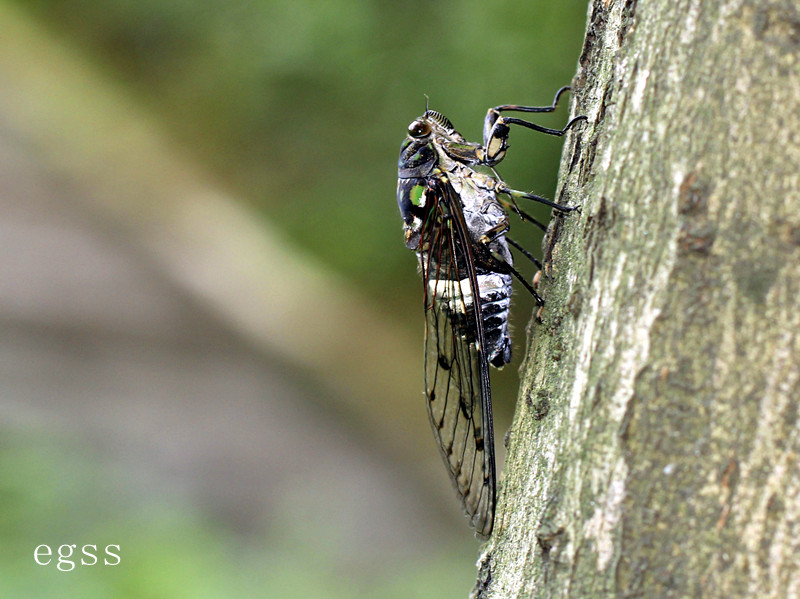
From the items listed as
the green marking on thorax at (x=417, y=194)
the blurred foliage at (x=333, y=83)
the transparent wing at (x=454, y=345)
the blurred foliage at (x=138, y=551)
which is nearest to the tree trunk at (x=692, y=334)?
the transparent wing at (x=454, y=345)

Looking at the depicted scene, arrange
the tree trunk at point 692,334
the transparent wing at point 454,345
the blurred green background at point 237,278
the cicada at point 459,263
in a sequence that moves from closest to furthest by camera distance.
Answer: the tree trunk at point 692,334
the transparent wing at point 454,345
the cicada at point 459,263
the blurred green background at point 237,278

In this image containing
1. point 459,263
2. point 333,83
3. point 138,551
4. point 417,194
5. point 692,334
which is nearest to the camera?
point 692,334

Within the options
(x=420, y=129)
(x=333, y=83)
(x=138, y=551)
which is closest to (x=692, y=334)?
(x=420, y=129)

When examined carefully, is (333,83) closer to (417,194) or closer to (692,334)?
(417,194)

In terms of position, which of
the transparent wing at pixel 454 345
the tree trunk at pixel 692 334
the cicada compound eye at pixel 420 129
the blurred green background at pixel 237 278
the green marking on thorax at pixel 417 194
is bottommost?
the tree trunk at pixel 692 334

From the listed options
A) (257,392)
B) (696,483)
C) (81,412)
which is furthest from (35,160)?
(696,483)

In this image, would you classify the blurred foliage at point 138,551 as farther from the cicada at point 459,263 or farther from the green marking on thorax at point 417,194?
the green marking on thorax at point 417,194

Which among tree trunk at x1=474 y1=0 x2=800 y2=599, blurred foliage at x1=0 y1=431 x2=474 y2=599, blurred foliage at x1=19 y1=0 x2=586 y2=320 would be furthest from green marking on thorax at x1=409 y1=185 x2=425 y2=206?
blurred foliage at x1=0 y1=431 x2=474 y2=599
